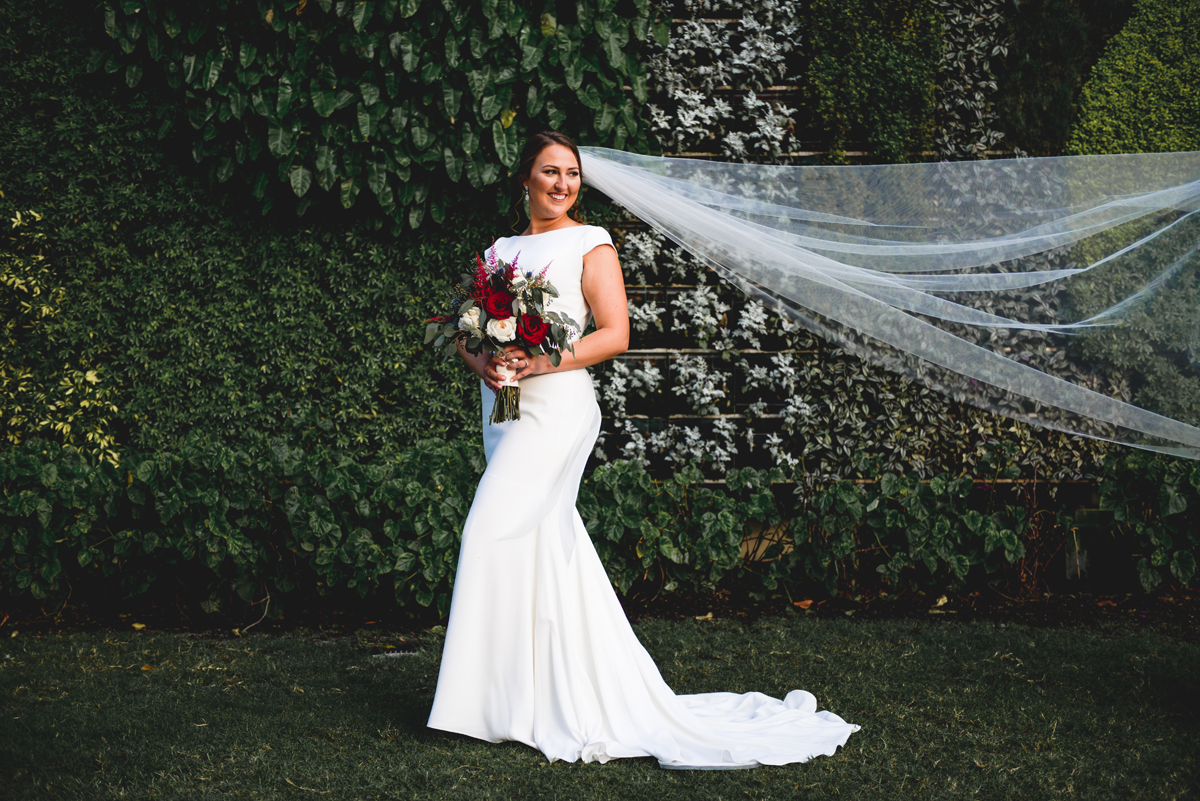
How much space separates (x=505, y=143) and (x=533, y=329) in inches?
85.1

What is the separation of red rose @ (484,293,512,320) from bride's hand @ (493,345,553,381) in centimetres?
12

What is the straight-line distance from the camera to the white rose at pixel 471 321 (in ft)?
10.3

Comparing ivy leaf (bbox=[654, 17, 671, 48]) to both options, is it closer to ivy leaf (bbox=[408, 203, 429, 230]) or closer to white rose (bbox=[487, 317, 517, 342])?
ivy leaf (bbox=[408, 203, 429, 230])

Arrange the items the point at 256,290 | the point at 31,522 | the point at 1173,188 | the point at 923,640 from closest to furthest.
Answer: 1. the point at 1173,188
2. the point at 923,640
3. the point at 31,522
4. the point at 256,290

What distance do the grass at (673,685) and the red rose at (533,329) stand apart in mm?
1348

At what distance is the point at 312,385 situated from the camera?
5340mm

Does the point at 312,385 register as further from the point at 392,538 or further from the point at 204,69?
the point at 204,69

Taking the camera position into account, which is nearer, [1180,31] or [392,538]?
[392,538]

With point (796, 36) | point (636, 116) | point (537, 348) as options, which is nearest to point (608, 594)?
point (537, 348)

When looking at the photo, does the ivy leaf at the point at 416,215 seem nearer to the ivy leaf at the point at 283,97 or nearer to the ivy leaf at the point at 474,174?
the ivy leaf at the point at 474,174

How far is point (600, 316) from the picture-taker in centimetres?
335

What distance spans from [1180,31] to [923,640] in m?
3.81

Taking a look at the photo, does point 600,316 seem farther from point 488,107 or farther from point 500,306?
point 488,107

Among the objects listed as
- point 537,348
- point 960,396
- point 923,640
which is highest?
point 537,348
